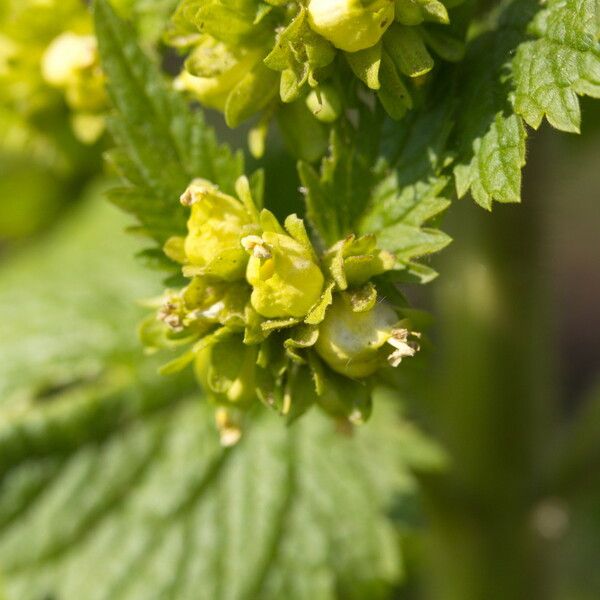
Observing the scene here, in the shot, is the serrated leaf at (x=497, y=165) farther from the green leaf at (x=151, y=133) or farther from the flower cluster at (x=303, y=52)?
the green leaf at (x=151, y=133)

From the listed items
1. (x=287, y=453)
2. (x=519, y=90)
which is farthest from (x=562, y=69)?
(x=287, y=453)

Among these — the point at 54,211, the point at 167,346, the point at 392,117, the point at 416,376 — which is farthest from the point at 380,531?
the point at 54,211

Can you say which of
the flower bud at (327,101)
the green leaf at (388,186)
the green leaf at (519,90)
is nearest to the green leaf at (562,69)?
the green leaf at (519,90)

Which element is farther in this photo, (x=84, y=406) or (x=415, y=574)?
(x=415, y=574)

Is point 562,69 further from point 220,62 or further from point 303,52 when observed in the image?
point 220,62

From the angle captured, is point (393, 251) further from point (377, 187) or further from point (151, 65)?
point (151, 65)

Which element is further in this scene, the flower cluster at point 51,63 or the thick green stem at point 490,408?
the thick green stem at point 490,408
